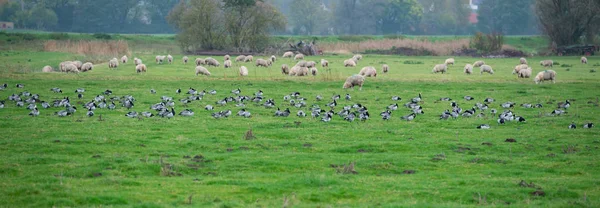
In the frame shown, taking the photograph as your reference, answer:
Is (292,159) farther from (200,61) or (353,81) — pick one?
(200,61)

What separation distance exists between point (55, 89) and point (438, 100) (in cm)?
1666

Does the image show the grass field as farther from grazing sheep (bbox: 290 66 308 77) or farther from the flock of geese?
grazing sheep (bbox: 290 66 308 77)

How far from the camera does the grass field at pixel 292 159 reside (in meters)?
13.1

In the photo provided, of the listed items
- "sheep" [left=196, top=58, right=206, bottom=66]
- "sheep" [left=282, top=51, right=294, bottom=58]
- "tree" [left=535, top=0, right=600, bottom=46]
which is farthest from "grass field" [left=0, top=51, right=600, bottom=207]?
"tree" [left=535, top=0, right=600, bottom=46]

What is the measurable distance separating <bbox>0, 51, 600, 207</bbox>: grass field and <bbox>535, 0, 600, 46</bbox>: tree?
182 ft

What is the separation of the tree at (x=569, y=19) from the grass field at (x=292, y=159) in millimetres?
55460

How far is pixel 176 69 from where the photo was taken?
49000mm

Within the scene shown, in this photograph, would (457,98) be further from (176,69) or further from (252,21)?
(252,21)

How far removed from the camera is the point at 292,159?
16688mm

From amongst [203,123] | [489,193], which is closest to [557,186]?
[489,193]

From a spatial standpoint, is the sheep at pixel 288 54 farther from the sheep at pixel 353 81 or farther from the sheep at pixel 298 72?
the sheep at pixel 353 81

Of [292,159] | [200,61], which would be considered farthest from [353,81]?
[200,61]

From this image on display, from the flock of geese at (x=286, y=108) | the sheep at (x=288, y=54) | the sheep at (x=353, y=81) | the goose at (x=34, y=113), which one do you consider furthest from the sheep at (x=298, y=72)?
the sheep at (x=288, y=54)

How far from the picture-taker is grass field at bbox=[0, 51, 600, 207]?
13148mm
